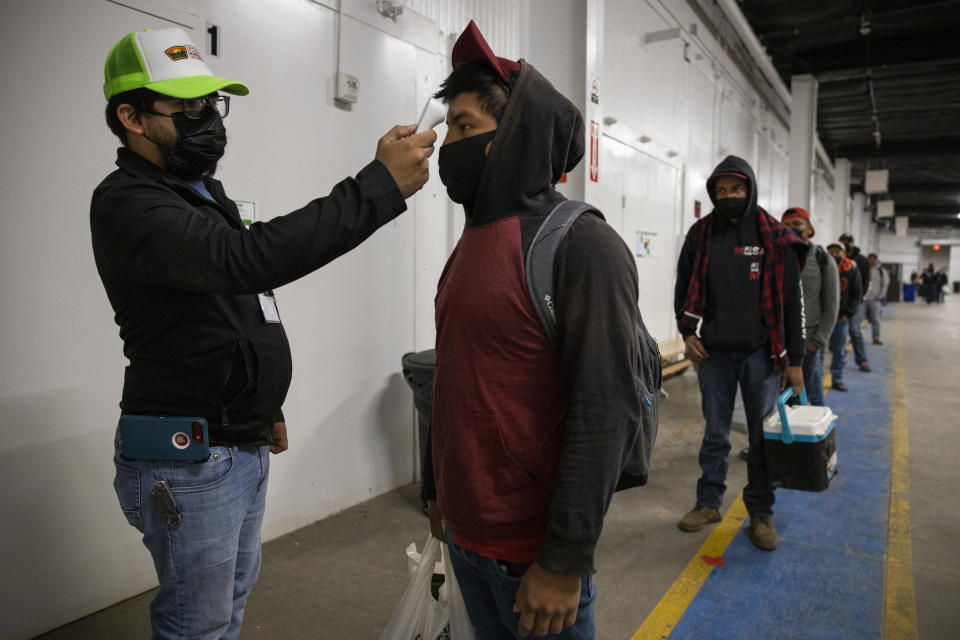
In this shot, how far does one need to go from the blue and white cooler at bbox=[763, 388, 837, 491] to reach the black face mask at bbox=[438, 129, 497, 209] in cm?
230

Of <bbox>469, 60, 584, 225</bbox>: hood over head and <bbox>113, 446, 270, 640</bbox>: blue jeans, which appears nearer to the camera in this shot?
<bbox>469, 60, 584, 225</bbox>: hood over head

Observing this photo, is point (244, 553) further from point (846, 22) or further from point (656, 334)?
point (846, 22)

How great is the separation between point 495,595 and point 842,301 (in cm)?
772

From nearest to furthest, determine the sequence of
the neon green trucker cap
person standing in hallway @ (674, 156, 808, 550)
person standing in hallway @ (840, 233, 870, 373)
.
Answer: the neon green trucker cap < person standing in hallway @ (674, 156, 808, 550) < person standing in hallway @ (840, 233, 870, 373)

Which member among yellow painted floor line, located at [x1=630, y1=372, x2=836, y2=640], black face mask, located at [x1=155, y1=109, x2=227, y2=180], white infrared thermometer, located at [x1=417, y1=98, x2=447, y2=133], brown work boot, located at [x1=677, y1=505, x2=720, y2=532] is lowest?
yellow painted floor line, located at [x1=630, y1=372, x2=836, y2=640]

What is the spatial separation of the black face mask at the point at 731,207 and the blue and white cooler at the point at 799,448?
3.18 feet

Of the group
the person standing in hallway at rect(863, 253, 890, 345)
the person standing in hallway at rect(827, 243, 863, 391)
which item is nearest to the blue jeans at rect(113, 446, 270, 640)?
the person standing in hallway at rect(827, 243, 863, 391)

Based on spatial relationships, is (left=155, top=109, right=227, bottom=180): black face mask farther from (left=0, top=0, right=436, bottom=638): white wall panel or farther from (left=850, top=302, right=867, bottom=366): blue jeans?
(left=850, top=302, right=867, bottom=366): blue jeans

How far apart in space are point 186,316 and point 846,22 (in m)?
11.5

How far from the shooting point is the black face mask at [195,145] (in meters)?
1.42

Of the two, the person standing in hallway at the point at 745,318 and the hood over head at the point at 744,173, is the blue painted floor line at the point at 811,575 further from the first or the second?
the hood over head at the point at 744,173

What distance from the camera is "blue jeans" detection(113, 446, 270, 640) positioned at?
1.38 m

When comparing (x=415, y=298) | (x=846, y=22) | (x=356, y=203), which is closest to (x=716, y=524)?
(x=415, y=298)

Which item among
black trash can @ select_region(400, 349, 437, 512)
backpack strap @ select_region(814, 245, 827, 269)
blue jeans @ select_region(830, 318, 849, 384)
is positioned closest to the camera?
black trash can @ select_region(400, 349, 437, 512)
